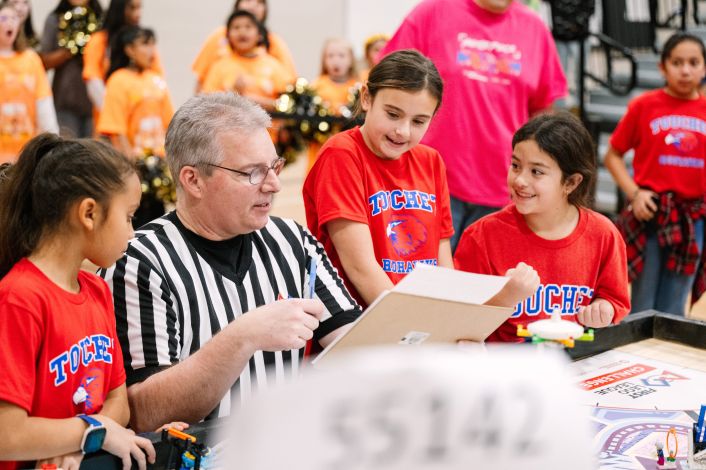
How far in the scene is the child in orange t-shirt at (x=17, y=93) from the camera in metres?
5.58

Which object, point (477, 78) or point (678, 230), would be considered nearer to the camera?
point (477, 78)

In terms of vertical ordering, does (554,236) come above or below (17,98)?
below

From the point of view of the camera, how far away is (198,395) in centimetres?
200

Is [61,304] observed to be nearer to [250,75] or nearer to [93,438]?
[93,438]

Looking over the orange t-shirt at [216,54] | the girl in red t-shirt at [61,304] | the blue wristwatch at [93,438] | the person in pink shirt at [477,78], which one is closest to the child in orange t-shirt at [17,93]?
the orange t-shirt at [216,54]

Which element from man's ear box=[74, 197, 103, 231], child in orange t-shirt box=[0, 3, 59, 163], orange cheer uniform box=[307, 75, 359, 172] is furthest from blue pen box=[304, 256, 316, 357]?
orange cheer uniform box=[307, 75, 359, 172]

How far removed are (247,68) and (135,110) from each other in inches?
30.5

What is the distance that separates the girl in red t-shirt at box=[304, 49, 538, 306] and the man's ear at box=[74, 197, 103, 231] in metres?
0.94

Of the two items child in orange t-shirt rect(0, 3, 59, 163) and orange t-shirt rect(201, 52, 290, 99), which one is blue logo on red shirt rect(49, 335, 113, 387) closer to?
child in orange t-shirt rect(0, 3, 59, 163)

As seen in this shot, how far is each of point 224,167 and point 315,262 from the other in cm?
35

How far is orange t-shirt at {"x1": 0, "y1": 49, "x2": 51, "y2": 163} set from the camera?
5586 mm

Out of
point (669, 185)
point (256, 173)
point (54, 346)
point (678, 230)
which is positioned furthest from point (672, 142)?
point (54, 346)

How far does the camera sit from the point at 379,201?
2.77 metres

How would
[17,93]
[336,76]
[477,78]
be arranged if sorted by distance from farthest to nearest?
1. [336,76]
2. [17,93]
3. [477,78]
